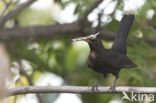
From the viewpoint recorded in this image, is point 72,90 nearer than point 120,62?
Yes

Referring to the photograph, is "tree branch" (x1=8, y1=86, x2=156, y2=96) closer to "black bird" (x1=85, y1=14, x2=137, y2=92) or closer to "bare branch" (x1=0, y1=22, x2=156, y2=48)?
"black bird" (x1=85, y1=14, x2=137, y2=92)

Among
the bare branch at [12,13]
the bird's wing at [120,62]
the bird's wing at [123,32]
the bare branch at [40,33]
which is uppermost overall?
the bare branch at [12,13]

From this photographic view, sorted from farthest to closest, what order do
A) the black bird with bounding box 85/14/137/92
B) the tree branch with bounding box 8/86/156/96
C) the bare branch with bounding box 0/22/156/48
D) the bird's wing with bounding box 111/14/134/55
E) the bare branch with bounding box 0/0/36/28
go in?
the bare branch with bounding box 0/22/156/48 → the bare branch with bounding box 0/0/36/28 → the bird's wing with bounding box 111/14/134/55 → the black bird with bounding box 85/14/137/92 → the tree branch with bounding box 8/86/156/96

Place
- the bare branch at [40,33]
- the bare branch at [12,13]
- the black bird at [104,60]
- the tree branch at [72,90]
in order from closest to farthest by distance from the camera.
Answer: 1. the tree branch at [72,90]
2. the black bird at [104,60]
3. the bare branch at [12,13]
4. the bare branch at [40,33]

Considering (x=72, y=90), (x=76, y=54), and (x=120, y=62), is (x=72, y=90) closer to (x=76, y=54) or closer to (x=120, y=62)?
(x=120, y=62)

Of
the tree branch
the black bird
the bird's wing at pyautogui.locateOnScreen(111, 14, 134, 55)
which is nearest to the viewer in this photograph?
the tree branch

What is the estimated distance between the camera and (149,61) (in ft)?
18.2

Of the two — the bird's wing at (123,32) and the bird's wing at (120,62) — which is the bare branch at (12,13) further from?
the bird's wing at (120,62)

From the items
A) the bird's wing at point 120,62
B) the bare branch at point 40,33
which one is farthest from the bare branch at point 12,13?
the bird's wing at point 120,62

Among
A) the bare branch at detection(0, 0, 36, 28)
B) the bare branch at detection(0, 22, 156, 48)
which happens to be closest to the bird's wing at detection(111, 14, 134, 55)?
the bare branch at detection(0, 22, 156, 48)

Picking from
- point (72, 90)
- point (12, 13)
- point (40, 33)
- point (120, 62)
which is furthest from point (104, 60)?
point (12, 13)

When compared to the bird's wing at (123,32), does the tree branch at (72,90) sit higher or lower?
lower

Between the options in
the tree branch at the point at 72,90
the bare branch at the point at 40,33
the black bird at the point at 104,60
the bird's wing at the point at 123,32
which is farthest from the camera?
the bare branch at the point at 40,33

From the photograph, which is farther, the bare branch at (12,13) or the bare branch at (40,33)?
the bare branch at (40,33)
